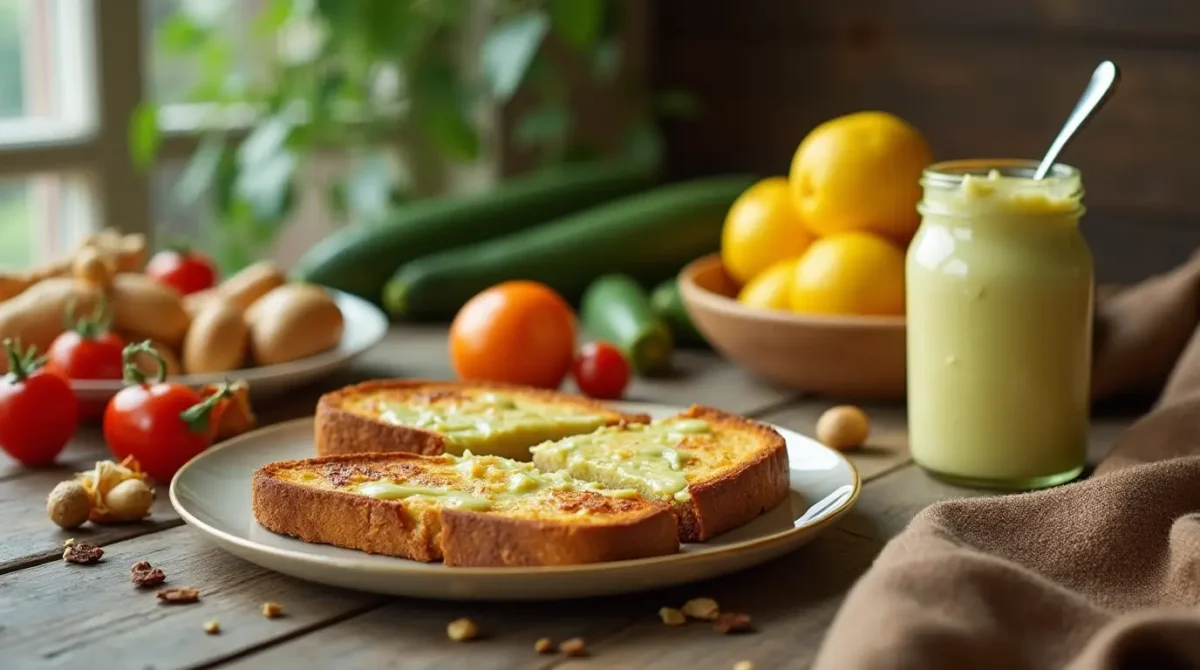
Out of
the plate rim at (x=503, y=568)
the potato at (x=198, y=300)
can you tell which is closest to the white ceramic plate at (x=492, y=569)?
the plate rim at (x=503, y=568)

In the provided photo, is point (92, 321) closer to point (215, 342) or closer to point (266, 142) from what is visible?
point (215, 342)

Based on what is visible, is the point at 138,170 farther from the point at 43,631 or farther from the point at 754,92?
the point at 43,631

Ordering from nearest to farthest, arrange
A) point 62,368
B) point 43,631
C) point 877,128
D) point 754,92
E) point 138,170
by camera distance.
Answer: point 43,631 → point 62,368 → point 877,128 → point 138,170 → point 754,92

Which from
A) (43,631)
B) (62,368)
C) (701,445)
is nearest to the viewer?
(43,631)

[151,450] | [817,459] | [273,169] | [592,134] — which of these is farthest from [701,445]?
[592,134]

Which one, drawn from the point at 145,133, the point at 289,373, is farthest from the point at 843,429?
the point at 145,133

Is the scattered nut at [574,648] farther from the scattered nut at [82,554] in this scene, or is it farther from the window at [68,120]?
the window at [68,120]
